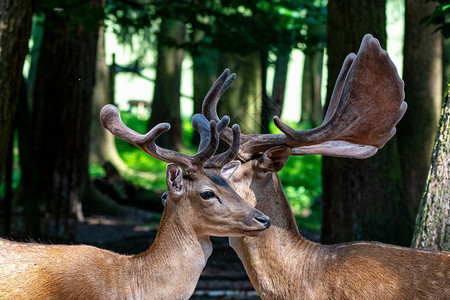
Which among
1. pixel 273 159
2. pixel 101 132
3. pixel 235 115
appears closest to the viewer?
pixel 273 159

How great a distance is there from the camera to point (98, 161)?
64.2ft

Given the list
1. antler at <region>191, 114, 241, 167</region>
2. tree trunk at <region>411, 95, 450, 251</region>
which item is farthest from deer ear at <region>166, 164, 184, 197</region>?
tree trunk at <region>411, 95, 450, 251</region>

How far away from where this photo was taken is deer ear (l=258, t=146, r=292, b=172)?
17.1ft

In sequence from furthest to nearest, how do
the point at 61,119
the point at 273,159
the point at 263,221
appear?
the point at 61,119
the point at 273,159
the point at 263,221

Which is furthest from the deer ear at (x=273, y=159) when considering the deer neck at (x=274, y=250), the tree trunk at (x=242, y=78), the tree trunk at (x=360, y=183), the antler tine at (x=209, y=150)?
the tree trunk at (x=242, y=78)

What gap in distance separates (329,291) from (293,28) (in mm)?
6973

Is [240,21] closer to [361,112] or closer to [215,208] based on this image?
[361,112]

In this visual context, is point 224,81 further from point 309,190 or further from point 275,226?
point 309,190

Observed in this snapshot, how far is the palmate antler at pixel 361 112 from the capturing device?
4.97 meters

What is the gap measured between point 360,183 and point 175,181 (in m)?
3.87

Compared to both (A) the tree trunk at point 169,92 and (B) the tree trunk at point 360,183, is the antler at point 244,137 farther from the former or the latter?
(A) the tree trunk at point 169,92

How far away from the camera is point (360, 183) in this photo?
27.1ft

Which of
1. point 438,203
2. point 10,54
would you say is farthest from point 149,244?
point 438,203

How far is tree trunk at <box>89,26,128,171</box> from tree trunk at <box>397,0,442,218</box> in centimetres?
1113
